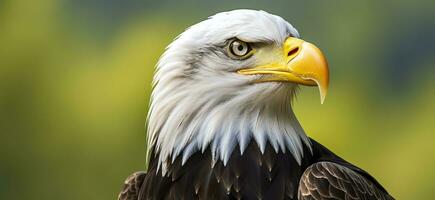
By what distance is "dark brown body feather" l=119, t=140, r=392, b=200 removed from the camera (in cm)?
187

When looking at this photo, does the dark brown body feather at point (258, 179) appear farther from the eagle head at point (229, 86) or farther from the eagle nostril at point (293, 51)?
the eagle nostril at point (293, 51)

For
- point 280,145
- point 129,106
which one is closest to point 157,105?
point 280,145

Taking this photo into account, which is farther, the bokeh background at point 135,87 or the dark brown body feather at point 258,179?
the bokeh background at point 135,87

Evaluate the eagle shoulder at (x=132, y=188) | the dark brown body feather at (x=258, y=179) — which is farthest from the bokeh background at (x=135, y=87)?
the dark brown body feather at (x=258, y=179)

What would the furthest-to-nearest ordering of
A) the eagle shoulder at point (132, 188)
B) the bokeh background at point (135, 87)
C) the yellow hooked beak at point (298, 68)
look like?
the bokeh background at point (135, 87)
the eagle shoulder at point (132, 188)
the yellow hooked beak at point (298, 68)

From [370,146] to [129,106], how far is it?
0.91 meters

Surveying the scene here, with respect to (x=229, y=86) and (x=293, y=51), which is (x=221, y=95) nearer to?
(x=229, y=86)

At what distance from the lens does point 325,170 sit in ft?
6.23

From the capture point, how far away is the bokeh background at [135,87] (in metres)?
2.88

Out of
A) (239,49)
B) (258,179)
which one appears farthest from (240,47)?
(258,179)

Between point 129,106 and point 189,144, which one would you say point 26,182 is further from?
point 189,144

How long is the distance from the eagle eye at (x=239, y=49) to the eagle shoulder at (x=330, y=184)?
Result: 310mm

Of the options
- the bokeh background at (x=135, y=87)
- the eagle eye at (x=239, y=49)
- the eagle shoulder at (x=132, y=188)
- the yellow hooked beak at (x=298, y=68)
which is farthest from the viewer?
the bokeh background at (x=135, y=87)

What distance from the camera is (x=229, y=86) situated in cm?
190
